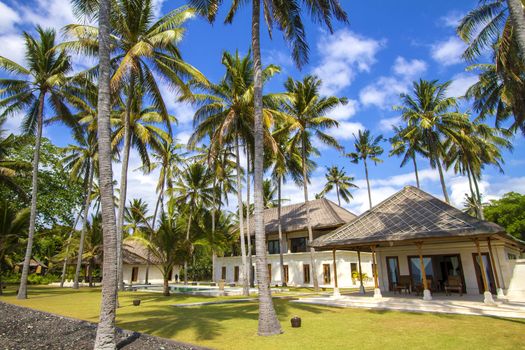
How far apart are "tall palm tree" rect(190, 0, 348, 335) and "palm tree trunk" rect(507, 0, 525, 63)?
5.08 metres

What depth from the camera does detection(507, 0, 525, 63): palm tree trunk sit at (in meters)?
9.50

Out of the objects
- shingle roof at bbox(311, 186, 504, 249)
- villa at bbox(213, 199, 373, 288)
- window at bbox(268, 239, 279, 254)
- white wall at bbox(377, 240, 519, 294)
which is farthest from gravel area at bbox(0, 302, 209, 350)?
window at bbox(268, 239, 279, 254)

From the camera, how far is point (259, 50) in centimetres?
1083

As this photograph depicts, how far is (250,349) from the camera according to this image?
23.7 feet

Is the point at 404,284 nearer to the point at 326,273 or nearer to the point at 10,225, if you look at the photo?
the point at 326,273

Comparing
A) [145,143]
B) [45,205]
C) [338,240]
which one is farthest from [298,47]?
[45,205]

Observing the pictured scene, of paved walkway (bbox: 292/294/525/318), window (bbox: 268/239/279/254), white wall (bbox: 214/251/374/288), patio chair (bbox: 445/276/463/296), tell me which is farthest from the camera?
window (bbox: 268/239/279/254)

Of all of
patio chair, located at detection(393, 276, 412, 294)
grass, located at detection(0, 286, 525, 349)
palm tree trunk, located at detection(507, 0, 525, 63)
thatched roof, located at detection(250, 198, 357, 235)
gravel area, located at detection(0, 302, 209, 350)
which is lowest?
grass, located at detection(0, 286, 525, 349)

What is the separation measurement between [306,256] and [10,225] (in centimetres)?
2331

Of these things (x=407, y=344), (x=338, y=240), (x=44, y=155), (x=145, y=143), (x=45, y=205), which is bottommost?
(x=407, y=344)

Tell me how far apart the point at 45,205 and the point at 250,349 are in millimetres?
28274

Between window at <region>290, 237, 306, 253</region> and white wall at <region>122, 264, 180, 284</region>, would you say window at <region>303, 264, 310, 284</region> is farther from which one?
white wall at <region>122, 264, 180, 284</region>

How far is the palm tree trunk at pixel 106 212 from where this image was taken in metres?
A: 6.98

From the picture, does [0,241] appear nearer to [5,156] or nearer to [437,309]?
[5,156]
